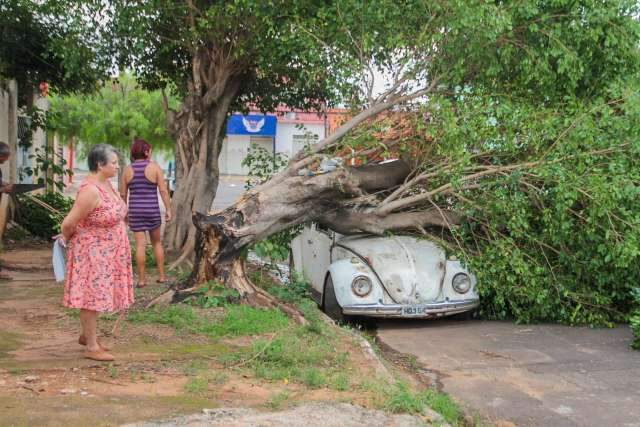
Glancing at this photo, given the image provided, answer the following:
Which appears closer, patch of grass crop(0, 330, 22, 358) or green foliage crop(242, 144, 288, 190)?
patch of grass crop(0, 330, 22, 358)

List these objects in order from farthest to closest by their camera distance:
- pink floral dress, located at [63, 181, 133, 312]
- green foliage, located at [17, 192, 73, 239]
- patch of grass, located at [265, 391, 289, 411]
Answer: green foliage, located at [17, 192, 73, 239], pink floral dress, located at [63, 181, 133, 312], patch of grass, located at [265, 391, 289, 411]

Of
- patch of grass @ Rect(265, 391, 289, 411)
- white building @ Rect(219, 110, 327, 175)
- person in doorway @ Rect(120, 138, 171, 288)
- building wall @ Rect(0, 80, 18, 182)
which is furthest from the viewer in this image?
white building @ Rect(219, 110, 327, 175)

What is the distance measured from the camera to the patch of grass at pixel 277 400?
522 cm

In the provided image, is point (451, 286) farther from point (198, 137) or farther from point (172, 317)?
point (198, 137)

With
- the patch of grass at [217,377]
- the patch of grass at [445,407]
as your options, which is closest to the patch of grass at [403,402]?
the patch of grass at [445,407]

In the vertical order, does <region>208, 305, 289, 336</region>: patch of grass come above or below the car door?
below

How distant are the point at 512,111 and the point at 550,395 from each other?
373 centimetres

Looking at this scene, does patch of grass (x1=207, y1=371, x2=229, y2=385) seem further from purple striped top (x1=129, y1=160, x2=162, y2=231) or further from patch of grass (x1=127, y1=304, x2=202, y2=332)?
purple striped top (x1=129, y1=160, x2=162, y2=231)

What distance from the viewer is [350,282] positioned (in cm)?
884

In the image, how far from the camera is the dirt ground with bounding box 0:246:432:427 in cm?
492

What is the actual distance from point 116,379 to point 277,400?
3.88 ft

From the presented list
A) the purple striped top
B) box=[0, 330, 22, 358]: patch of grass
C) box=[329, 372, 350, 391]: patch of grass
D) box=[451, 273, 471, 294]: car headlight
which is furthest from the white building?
box=[329, 372, 350, 391]: patch of grass

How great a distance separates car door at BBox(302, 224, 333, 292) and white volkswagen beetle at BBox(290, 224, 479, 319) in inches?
10.5

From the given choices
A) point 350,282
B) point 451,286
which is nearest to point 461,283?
point 451,286
